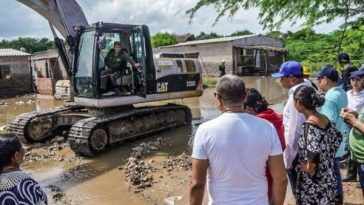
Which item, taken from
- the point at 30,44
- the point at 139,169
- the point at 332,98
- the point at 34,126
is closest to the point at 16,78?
the point at 34,126

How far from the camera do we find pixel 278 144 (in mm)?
2588

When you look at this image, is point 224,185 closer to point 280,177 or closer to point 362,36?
point 280,177

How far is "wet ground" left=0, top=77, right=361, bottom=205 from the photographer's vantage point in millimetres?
6422

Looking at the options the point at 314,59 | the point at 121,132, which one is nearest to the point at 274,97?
the point at 121,132

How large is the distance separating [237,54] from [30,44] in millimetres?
38716

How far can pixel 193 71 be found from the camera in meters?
12.4

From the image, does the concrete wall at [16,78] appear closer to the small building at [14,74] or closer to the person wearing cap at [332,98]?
the small building at [14,74]

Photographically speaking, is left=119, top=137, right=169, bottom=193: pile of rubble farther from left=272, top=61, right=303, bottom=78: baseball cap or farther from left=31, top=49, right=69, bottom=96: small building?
left=31, top=49, right=69, bottom=96: small building

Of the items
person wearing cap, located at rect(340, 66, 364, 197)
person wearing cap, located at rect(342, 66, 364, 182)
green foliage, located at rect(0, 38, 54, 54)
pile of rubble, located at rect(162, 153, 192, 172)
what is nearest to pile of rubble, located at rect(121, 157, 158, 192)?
pile of rubble, located at rect(162, 153, 192, 172)

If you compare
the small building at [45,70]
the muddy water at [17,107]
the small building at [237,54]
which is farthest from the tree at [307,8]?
the small building at [237,54]

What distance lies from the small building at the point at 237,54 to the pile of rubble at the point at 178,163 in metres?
25.5

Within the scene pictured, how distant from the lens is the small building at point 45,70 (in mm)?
25609

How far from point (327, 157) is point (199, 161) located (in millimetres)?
1412

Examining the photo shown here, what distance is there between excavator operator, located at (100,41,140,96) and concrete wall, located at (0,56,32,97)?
63.0 feet
